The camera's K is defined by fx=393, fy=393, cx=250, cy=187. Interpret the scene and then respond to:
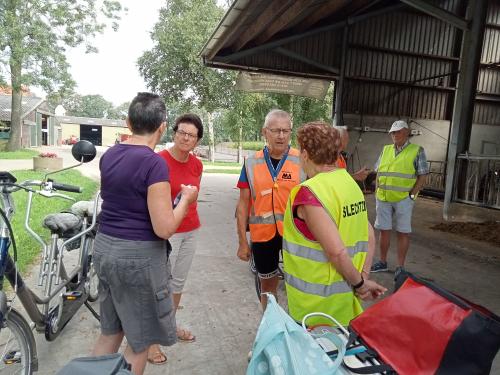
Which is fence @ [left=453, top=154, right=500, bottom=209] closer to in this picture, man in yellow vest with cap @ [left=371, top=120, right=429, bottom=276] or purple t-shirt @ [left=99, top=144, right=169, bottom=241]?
man in yellow vest with cap @ [left=371, top=120, right=429, bottom=276]

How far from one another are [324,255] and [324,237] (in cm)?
13

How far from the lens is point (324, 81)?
430 inches

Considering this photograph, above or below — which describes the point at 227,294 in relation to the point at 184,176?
below

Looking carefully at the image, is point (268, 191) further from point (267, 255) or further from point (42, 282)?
point (42, 282)

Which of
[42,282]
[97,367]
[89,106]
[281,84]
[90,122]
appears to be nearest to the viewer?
[97,367]

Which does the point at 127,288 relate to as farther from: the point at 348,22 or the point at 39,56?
the point at 39,56

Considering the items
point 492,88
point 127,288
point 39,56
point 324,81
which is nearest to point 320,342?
point 127,288

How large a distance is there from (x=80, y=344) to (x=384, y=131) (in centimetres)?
1025

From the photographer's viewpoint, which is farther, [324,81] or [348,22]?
[324,81]

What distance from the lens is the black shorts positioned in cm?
282

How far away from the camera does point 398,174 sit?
15.9 ft

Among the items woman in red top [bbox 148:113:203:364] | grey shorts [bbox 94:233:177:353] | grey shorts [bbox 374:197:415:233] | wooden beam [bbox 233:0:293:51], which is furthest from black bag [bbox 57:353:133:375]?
wooden beam [bbox 233:0:293:51]

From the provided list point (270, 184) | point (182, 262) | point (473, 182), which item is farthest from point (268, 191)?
point (473, 182)

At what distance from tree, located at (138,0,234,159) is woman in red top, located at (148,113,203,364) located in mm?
22138
